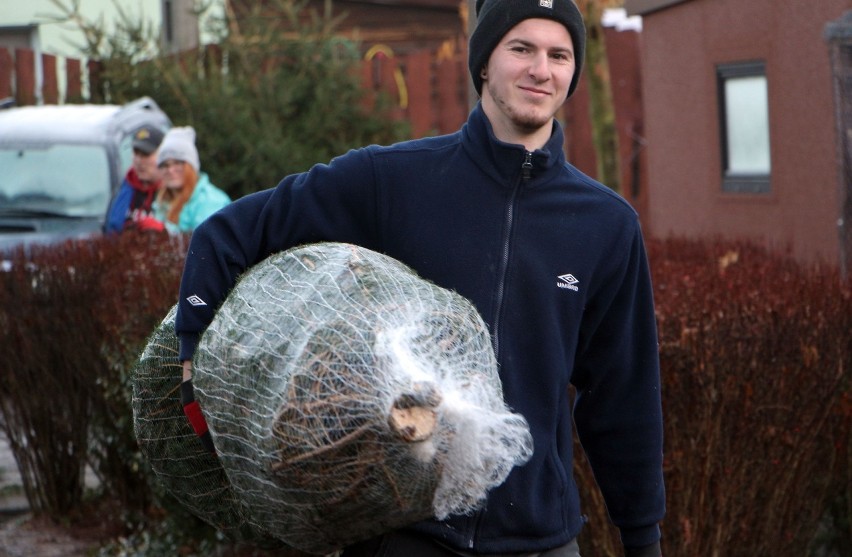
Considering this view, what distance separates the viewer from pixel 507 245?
2.95m

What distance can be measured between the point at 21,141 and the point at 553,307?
881 cm

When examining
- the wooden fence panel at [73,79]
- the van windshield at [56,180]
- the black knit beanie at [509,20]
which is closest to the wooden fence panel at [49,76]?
the wooden fence panel at [73,79]

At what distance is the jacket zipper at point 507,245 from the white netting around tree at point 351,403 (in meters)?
0.28

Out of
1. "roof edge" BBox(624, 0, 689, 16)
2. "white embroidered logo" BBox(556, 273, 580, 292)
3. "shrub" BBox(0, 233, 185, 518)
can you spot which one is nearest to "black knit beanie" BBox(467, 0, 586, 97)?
"white embroidered logo" BBox(556, 273, 580, 292)

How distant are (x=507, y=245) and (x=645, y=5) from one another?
7.82m

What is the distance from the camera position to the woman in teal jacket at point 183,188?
757 cm

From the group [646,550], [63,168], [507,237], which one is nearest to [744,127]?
[63,168]

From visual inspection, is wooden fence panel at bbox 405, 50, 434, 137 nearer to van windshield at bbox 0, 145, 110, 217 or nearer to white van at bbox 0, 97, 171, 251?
white van at bbox 0, 97, 171, 251

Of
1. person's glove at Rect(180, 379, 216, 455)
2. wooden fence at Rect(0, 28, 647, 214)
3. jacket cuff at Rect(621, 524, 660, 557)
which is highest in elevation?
wooden fence at Rect(0, 28, 647, 214)

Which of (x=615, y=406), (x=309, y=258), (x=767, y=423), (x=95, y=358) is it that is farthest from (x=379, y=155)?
(x=95, y=358)

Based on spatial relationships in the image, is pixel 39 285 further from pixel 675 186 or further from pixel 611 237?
pixel 675 186

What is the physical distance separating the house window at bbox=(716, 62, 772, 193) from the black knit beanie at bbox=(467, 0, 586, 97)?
18.9 feet

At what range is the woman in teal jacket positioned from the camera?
757 cm

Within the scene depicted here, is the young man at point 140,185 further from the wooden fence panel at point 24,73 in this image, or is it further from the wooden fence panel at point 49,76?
the wooden fence panel at point 24,73
